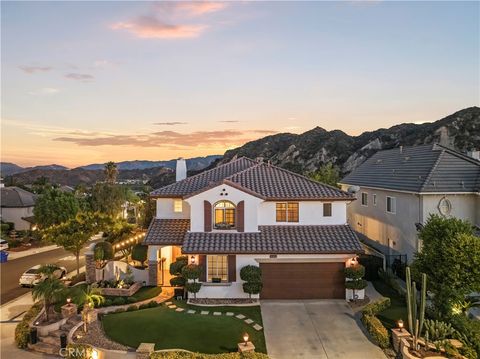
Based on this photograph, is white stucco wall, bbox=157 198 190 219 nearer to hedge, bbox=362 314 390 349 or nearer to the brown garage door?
the brown garage door

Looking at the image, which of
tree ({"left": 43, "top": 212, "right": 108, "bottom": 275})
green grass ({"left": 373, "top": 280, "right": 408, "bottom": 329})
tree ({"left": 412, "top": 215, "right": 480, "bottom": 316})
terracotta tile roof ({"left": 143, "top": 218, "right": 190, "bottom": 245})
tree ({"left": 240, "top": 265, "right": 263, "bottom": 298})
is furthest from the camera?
tree ({"left": 43, "top": 212, "right": 108, "bottom": 275})

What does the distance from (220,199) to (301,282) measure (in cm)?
685

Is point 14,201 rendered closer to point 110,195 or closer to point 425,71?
point 110,195

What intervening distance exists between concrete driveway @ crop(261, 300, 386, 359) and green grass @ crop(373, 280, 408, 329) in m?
1.43

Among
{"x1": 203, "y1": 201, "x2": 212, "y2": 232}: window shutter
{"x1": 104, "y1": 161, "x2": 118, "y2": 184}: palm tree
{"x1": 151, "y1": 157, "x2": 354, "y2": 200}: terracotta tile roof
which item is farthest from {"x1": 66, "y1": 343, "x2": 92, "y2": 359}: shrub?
{"x1": 104, "y1": 161, "x2": 118, "y2": 184}: palm tree

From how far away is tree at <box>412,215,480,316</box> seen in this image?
1609cm

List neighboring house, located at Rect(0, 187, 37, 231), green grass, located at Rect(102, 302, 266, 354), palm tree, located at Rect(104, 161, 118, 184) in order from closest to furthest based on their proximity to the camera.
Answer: green grass, located at Rect(102, 302, 266, 354)
neighboring house, located at Rect(0, 187, 37, 231)
palm tree, located at Rect(104, 161, 118, 184)

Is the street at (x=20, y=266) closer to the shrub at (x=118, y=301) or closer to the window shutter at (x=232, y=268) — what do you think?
the shrub at (x=118, y=301)

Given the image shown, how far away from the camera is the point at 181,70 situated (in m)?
32.1

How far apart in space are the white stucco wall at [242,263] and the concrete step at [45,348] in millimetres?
7019

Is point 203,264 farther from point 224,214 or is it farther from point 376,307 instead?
point 376,307

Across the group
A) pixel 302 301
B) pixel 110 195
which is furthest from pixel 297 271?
pixel 110 195

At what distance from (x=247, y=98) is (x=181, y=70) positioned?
40.9ft

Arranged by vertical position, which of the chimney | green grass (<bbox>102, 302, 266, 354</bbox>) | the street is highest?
the chimney
